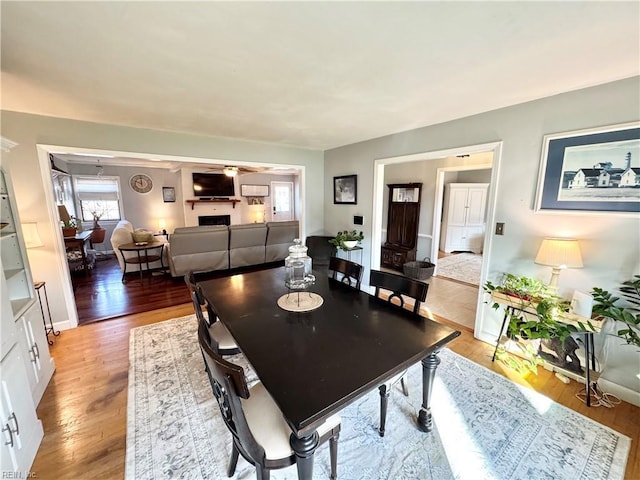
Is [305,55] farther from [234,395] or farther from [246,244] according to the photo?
[246,244]

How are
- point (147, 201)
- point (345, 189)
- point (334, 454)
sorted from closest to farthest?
point (334, 454), point (345, 189), point (147, 201)

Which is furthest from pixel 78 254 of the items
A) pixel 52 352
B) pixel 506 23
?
pixel 506 23

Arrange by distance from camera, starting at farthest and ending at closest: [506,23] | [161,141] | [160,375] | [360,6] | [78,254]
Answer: [78,254]
[161,141]
[160,375]
[506,23]
[360,6]

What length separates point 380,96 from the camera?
209cm

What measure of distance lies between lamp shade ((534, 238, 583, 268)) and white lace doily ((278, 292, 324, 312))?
1.81 meters

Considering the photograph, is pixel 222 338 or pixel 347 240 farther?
pixel 347 240

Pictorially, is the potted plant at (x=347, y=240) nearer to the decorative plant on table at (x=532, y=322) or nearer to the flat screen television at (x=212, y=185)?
the decorative plant on table at (x=532, y=322)

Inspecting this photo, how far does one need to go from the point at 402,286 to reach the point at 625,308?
5.36 ft

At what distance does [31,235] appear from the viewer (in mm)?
2400

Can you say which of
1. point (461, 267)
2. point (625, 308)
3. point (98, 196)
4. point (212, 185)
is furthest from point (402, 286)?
point (98, 196)

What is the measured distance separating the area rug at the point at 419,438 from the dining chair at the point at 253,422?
0.41 metres

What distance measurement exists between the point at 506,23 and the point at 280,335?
193cm

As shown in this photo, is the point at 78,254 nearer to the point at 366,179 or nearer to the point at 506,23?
the point at 366,179

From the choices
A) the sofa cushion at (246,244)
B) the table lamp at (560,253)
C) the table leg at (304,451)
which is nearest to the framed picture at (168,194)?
the sofa cushion at (246,244)
